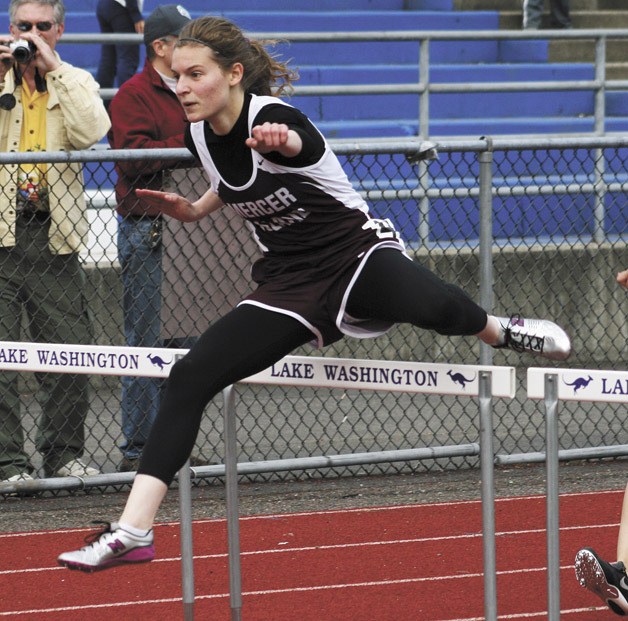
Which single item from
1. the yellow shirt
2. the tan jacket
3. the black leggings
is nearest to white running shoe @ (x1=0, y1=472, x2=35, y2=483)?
the tan jacket

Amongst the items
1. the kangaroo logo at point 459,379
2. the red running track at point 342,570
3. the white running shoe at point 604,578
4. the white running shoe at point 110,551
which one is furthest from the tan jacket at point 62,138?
the white running shoe at point 604,578

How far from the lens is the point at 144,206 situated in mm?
6352

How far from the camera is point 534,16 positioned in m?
13.3

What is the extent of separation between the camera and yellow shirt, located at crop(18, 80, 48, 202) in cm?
628

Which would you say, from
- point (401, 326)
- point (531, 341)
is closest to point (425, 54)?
point (401, 326)

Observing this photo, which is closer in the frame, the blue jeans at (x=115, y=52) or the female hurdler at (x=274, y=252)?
the female hurdler at (x=274, y=252)

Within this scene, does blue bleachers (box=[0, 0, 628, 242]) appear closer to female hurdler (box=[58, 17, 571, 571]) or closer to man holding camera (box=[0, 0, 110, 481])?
man holding camera (box=[0, 0, 110, 481])

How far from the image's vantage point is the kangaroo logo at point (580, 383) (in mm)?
3763

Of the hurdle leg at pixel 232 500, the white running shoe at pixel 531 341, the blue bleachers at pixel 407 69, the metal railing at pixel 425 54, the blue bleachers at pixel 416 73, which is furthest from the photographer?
the blue bleachers at pixel 407 69

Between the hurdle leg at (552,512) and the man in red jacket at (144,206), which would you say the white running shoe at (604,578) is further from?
the man in red jacket at (144,206)

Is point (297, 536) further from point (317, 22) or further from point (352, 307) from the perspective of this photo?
point (317, 22)

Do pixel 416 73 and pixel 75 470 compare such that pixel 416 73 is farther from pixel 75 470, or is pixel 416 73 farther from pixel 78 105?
pixel 75 470

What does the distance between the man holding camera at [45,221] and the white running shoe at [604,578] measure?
2.93 metres

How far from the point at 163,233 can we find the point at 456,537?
1.93m
